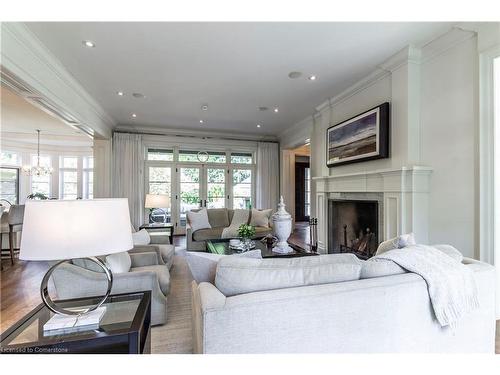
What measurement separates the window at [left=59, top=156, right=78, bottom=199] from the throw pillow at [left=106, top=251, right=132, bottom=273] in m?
7.73

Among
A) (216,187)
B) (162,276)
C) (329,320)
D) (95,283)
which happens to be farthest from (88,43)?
(216,187)

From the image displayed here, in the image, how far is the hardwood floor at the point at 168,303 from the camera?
1916 millimetres

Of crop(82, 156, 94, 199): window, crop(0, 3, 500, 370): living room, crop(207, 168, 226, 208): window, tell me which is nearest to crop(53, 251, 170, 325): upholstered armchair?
crop(0, 3, 500, 370): living room

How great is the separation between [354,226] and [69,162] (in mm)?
9133

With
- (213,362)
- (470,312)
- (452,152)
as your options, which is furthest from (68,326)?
(452,152)

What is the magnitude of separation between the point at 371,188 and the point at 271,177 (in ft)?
12.4

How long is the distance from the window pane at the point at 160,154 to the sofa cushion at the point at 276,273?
5.77 metres

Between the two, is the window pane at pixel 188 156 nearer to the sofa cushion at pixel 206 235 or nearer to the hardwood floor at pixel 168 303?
the sofa cushion at pixel 206 235

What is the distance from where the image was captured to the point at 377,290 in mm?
1258

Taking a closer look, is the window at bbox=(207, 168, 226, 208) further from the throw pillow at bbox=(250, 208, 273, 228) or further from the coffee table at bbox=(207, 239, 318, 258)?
the coffee table at bbox=(207, 239, 318, 258)

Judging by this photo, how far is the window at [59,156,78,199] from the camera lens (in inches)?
323

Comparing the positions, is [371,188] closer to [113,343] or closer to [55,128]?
[113,343]

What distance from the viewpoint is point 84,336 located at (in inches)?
42.2
